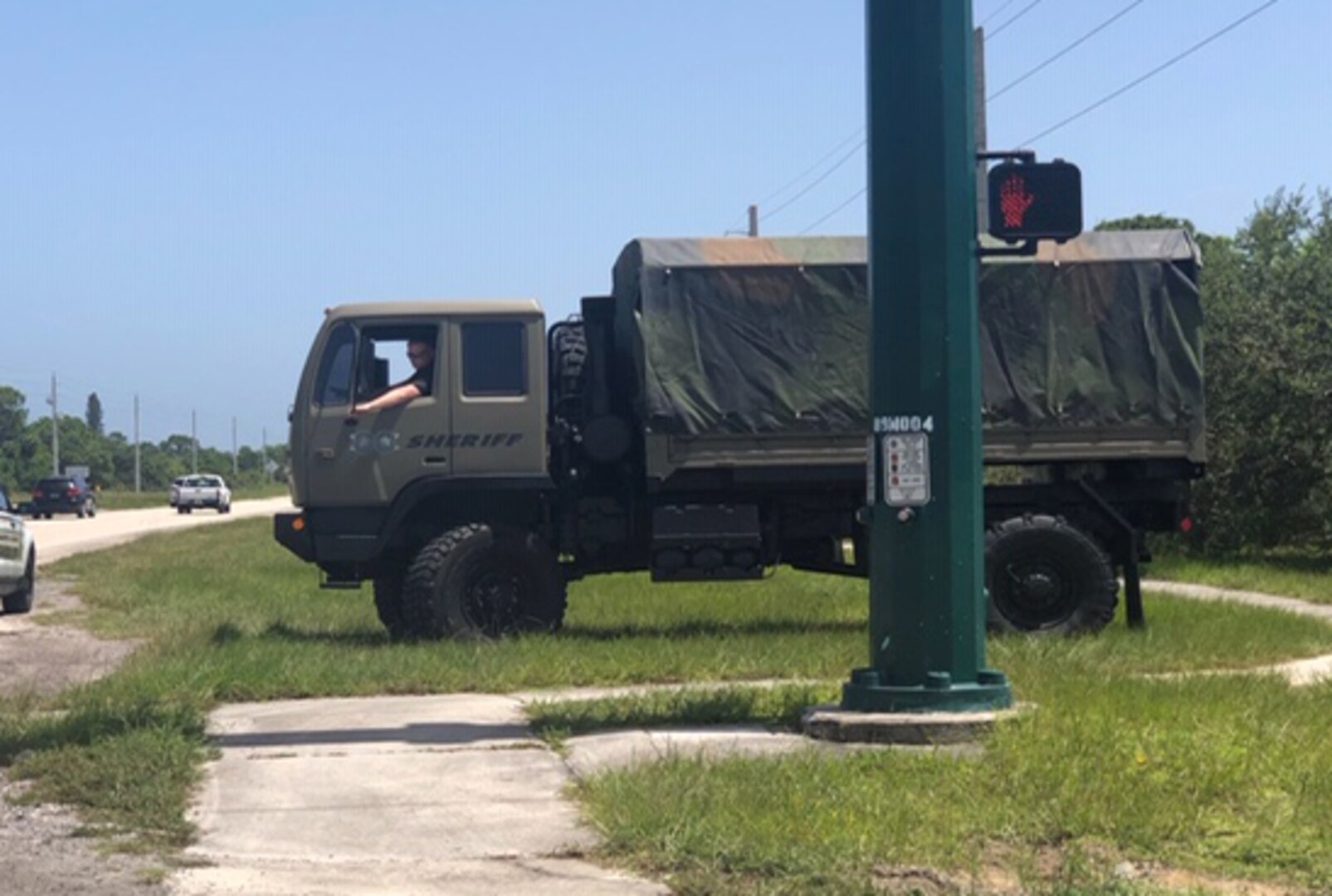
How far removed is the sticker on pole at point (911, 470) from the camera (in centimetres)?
908

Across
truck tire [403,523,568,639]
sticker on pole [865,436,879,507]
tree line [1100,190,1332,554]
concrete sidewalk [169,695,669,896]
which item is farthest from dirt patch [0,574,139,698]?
tree line [1100,190,1332,554]

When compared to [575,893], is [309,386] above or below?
above

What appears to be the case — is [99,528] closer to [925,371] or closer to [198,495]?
[198,495]

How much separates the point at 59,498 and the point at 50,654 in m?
56.9

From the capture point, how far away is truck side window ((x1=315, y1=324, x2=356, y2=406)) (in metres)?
14.0

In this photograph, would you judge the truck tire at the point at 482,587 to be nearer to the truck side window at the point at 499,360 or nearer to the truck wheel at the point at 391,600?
the truck wheel at the point at 391,600

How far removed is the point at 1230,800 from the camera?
7.33m

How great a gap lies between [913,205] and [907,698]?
2.54m

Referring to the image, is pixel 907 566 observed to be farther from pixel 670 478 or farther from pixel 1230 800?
pixel 670 478

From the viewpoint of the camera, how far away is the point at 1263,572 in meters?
23.7

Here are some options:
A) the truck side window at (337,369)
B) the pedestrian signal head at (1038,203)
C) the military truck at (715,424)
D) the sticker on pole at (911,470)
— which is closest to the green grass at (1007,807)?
the sticker on pole at (911,470)

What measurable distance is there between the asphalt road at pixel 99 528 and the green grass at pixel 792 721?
18.1 m

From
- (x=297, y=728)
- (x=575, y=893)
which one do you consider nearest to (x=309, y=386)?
(x=297, y=728)

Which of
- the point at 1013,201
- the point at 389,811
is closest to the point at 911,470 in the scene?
the point at 1013,201
